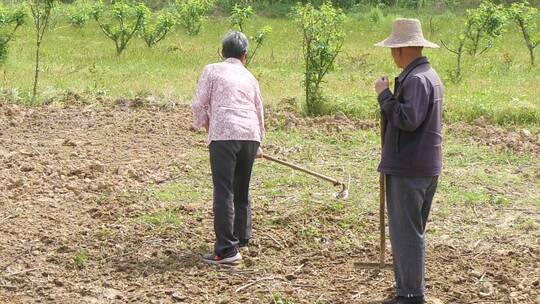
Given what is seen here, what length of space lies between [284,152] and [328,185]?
4.66ft

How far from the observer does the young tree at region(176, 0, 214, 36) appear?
22109mm

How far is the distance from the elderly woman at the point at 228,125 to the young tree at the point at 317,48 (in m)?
5.48

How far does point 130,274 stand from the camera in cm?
554

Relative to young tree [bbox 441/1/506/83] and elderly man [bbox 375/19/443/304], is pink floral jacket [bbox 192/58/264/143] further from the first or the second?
young tree [bbox 441/1/506/83]

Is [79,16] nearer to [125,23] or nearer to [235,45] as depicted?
[125,23]

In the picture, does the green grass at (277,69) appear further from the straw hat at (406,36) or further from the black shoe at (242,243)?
the straw hat at (406,36)

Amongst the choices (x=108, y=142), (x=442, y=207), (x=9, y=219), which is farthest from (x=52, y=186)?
(x=442, y=207)

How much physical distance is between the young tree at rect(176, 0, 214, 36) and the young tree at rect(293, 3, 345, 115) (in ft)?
35.5

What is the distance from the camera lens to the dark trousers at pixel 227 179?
18.2 ft

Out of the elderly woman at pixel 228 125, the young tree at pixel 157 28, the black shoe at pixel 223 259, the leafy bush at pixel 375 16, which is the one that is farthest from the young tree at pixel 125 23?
the black shoe at pixel 223 259

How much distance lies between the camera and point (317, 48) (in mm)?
11297

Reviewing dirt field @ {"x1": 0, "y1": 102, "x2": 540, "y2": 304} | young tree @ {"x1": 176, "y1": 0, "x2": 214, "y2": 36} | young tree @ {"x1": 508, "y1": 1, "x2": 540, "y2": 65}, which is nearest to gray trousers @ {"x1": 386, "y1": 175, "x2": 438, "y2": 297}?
dirt field @ {"x1": 0, "y1": 102, "x2": 540, "y2": 304}

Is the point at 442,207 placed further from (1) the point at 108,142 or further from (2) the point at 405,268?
(1) the point at 108,142

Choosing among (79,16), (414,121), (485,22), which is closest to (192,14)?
(79,16)
